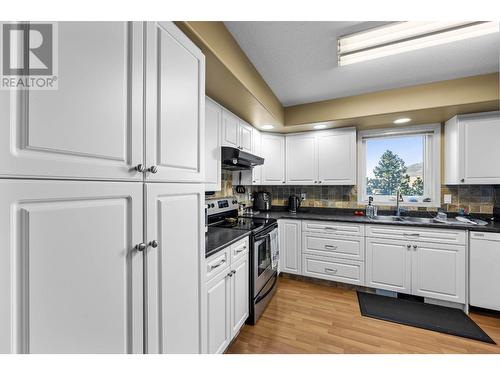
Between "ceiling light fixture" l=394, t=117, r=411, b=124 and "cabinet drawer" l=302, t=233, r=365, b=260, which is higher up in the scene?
"ceiling light fixture" l=394, t=117, r=411, b=124

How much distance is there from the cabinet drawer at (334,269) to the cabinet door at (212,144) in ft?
5.74

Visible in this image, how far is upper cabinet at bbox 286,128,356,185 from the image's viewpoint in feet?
9.71

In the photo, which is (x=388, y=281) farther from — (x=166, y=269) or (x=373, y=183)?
(x=166, y=269)

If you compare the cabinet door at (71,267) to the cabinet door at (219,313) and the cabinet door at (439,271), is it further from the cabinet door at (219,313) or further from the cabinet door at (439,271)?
the cabinet door at (439,271)

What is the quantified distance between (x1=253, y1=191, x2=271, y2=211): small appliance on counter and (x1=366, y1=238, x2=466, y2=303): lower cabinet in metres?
1.48

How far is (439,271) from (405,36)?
2332 mm

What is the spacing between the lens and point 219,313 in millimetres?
1476

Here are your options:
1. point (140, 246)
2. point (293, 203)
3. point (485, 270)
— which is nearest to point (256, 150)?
point (293, 203)

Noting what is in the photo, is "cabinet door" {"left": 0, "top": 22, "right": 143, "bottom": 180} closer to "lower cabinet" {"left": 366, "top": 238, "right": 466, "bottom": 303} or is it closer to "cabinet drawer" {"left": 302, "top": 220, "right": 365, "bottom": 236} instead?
"cabinet drawer" {"left": 302, "top": 220, "right": 365, "bottom": 236}

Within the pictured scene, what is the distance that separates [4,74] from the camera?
0.52 m

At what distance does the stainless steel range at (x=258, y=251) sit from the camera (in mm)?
1960

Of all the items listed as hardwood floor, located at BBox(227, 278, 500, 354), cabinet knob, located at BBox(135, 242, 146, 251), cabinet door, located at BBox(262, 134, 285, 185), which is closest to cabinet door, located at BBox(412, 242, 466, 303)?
hardwood floor, located at BBox(227, 278, 500, 354)

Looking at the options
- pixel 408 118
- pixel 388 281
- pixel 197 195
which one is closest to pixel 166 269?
pixel 197 195

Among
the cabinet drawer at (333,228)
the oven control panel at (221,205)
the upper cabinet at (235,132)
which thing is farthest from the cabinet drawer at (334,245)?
the upper cabinet at (235,132)
